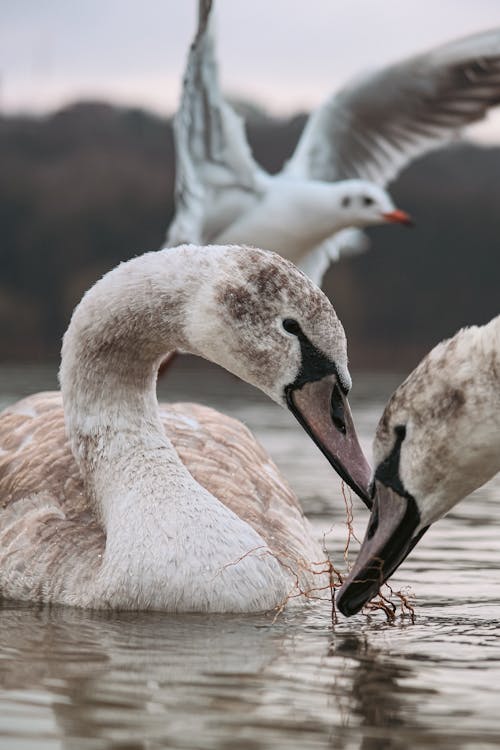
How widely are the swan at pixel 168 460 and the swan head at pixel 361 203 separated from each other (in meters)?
10.0

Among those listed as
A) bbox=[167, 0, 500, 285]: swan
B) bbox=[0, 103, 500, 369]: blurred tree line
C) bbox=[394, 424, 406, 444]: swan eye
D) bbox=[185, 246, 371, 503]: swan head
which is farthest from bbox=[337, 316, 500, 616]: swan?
bbox=[0, 103, 500, 369]: blurred tree line

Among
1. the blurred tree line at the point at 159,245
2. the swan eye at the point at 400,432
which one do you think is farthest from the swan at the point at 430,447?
the blurred tree line at the point at 159,245

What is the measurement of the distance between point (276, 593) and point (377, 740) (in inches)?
88.0

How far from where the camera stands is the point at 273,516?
7652mm

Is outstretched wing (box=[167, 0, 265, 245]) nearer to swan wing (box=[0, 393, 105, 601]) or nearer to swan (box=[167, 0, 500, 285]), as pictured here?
swan (box=[167, 0, 500, 285])

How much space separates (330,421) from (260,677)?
152cm

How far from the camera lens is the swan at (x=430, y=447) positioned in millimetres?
5516

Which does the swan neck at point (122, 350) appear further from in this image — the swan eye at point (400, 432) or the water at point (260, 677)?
the swan eye at point (400, 432)

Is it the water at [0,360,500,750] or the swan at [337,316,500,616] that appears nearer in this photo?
the water at [0,360,500,750]

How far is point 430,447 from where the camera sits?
18.5 feet

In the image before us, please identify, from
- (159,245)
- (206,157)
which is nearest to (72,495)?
(206,157)

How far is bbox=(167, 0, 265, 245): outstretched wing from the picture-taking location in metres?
14.3

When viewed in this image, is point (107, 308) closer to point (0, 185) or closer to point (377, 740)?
point (377, 740)

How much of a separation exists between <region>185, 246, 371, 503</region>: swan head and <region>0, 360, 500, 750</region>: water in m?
0.73
